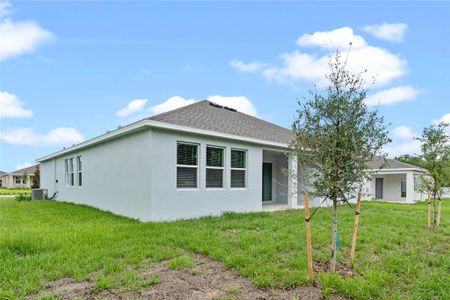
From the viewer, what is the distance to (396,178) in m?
25.0

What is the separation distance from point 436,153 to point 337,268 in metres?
7.07

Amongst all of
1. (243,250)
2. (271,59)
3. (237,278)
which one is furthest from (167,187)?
(271,59)

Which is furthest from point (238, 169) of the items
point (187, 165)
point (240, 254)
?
point (240, 254)

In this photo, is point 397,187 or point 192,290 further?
point 397,187

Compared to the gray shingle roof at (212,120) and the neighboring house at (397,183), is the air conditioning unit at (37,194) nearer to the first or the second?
the gray shingle roof at (212,120)

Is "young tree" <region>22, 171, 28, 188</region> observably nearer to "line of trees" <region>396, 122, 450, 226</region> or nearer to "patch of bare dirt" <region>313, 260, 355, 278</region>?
"line of trees" <region>396, 122, 450, 226</region>

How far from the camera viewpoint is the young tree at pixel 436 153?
9.52 metres

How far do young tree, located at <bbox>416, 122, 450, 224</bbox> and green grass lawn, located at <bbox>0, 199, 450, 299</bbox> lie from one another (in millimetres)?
2068

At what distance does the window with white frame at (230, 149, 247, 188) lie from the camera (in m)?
11.8

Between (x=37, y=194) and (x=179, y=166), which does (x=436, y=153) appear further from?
(x=37, y=194)

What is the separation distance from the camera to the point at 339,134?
4645mm

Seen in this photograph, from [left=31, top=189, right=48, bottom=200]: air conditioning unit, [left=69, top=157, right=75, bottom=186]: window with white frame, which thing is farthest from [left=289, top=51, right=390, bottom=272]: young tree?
[left=31, top=189, right=48, bottom=200]: air conditioning unit

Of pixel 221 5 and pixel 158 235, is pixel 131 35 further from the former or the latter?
pixel 158 235

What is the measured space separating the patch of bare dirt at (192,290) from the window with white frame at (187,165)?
213 inches
